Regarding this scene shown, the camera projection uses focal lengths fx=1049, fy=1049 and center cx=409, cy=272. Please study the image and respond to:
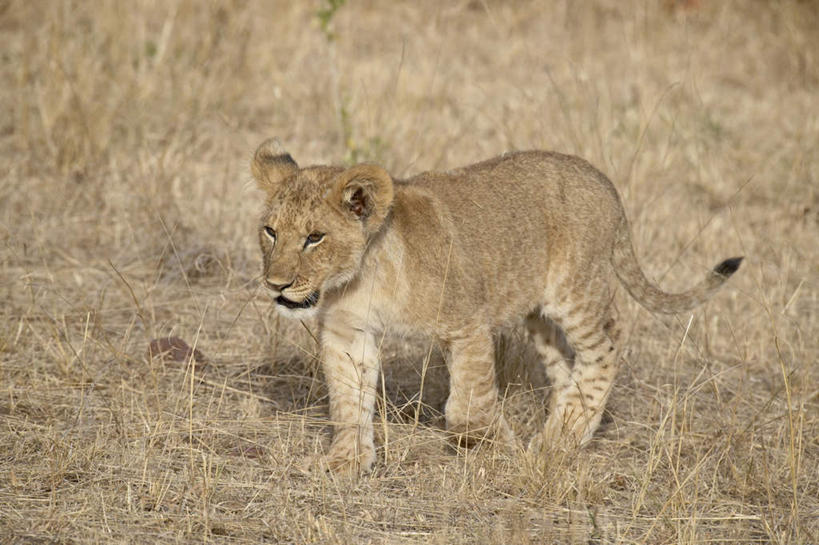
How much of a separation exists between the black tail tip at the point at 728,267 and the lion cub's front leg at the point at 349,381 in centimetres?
184

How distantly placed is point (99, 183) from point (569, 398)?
4.24m

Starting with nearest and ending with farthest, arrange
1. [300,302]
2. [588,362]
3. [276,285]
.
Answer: [276,285] → [300,302] → [588,362]

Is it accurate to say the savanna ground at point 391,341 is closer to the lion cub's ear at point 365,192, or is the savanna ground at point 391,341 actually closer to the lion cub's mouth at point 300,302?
the lion cub's mouth at point 300,302

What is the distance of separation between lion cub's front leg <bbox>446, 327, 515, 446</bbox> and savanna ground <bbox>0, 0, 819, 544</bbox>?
4.9 inches

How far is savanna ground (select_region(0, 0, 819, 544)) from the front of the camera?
14.0 ft

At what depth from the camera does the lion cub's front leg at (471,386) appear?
4.78 metres

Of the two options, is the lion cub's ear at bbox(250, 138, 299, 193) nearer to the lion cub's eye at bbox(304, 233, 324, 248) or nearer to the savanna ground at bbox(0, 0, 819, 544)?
the savanna ground at bbox(0, 0, 819, 544)

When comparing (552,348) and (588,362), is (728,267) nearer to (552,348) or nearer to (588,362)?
(588,362)

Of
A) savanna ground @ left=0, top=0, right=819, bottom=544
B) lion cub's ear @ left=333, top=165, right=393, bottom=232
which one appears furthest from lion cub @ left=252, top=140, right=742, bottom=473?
savanna ground @ left=0, top=0, right=819, bottom=544

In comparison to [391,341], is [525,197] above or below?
above

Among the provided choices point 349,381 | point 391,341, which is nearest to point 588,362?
point 391,341

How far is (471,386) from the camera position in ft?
15.8

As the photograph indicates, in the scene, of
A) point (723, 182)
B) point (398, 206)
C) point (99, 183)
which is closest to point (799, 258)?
point (723, 182)

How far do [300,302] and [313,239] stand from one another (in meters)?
0.27
